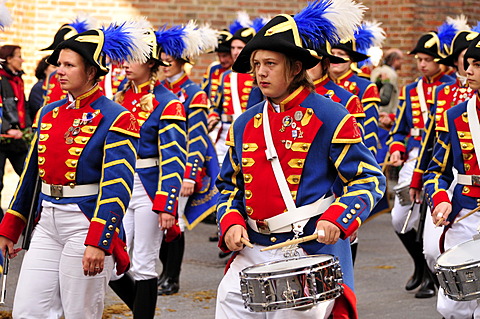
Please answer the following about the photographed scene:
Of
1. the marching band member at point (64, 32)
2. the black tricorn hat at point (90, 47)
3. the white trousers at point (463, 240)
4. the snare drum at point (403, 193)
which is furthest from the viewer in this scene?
the snare drum at point (403, 193)

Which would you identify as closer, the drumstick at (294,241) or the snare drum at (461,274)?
the drumstick at (294,241)

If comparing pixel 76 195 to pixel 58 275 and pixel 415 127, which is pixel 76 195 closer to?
pixel 58 275

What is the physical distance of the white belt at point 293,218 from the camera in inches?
182

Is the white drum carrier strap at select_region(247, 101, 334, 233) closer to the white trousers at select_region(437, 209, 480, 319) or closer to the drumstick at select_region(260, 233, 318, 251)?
the drumstick at select_region(260, 233, 318, 251)

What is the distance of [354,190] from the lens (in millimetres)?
4613

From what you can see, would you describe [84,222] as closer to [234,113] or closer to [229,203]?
[229,203]

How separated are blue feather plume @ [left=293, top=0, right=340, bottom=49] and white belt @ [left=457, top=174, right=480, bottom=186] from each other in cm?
169

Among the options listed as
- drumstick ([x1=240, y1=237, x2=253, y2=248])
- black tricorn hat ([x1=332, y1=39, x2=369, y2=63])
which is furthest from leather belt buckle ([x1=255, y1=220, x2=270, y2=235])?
black tricorn hat ([x1=332, y1=39, x2=369, y2=63])

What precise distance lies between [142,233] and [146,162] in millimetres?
499

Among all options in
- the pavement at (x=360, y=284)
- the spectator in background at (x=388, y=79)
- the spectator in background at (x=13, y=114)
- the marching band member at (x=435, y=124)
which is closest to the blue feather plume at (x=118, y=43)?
the marching band member at (x=435, y=124)

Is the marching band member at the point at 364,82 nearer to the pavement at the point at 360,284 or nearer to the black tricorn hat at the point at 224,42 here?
the pavement at the point at 360,284

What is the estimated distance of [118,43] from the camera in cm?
581

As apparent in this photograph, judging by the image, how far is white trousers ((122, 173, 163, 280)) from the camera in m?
7.02

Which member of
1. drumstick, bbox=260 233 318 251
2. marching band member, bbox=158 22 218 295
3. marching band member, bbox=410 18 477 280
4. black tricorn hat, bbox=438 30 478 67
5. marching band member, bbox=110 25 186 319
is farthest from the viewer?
marching band member, bbox=158 22 218 295
